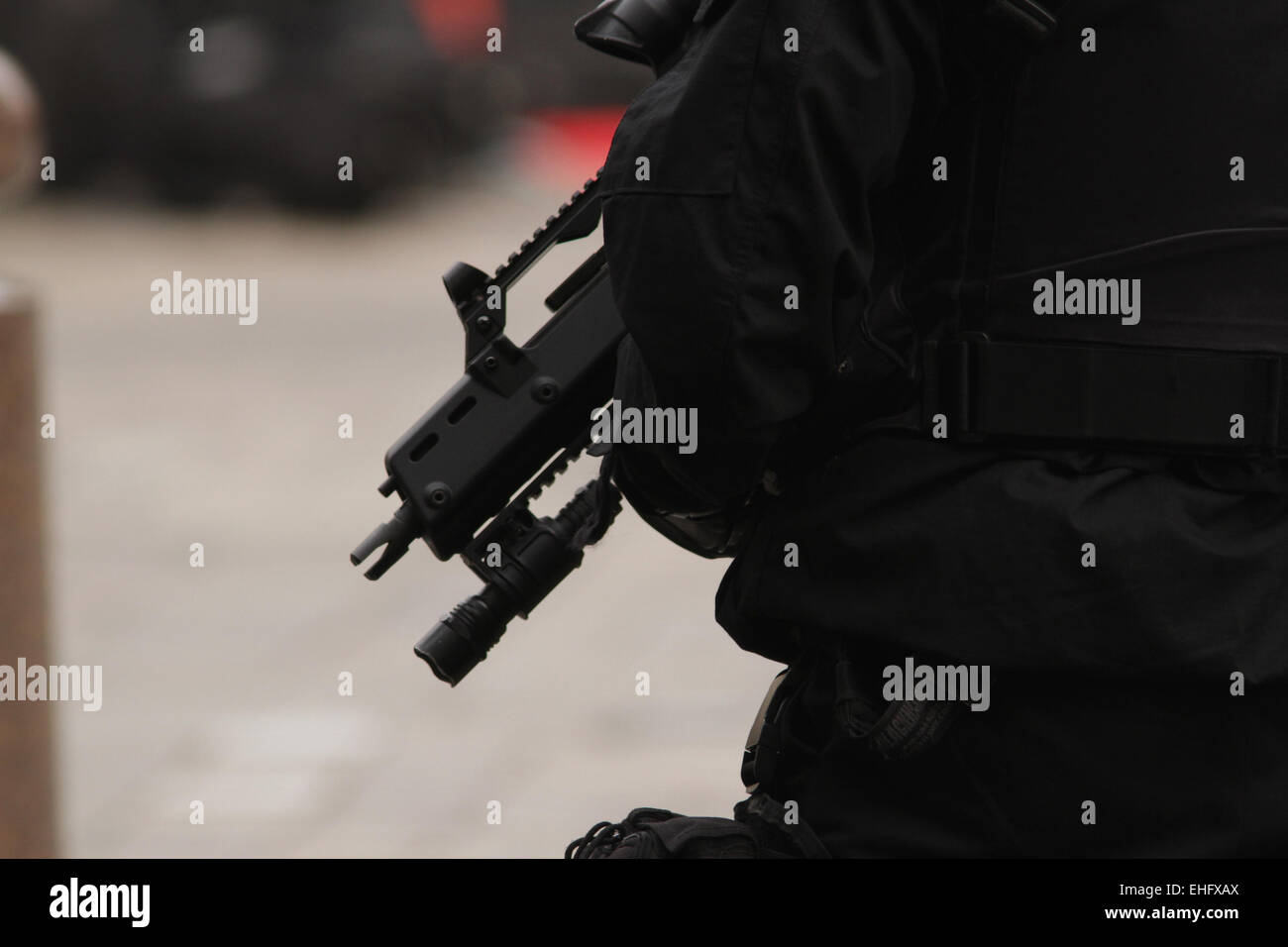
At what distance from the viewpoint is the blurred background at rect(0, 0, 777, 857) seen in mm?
4691

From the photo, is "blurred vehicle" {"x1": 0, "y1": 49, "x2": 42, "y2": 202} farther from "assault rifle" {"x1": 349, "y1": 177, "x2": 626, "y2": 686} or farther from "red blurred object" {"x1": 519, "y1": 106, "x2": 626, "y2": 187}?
"red blurred object" {"x1": 519, "y1": 106, "x2": 626, "y2": 187}

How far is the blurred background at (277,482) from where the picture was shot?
4.69 meters

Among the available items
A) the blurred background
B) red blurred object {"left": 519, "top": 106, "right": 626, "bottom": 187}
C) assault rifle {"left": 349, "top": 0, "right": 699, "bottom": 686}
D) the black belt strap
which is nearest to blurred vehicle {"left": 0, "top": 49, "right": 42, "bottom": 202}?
the blurred background

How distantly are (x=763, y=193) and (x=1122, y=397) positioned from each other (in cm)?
43

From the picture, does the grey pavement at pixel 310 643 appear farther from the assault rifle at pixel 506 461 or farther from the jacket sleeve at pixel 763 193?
the jacket sleeve at pixel 763 193

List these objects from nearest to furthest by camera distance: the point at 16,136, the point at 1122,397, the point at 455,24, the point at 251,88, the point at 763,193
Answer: the point at 763,193 → the point at 1122,397 → the point at 16,136 → the point at 251,88 → the point at 455,24

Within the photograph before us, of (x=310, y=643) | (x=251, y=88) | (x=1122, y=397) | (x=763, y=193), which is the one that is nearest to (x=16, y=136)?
(x=763, y=193)

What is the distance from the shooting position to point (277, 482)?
7.89 metres

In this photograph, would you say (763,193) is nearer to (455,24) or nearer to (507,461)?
(507,461)

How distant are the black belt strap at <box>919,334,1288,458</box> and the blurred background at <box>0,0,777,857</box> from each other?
1.92 m
